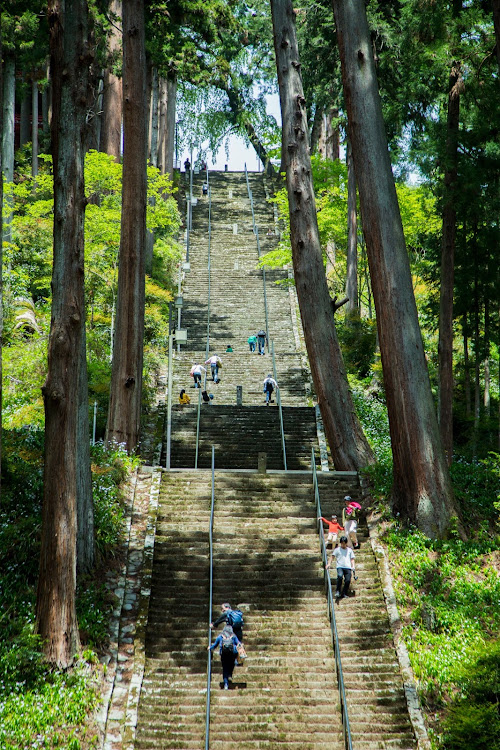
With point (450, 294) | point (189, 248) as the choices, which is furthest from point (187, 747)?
point (189, 248)

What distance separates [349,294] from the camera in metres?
27.9

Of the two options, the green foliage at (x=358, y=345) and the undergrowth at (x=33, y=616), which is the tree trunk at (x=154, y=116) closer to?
the green foliage at (x=358, y=345)

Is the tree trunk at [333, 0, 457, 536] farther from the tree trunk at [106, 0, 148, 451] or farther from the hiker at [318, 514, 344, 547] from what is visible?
the tree trunk at [106, 0, 148, 451]

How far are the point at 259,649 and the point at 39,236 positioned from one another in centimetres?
1963

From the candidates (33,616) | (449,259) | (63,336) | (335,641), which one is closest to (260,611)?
(335,641)

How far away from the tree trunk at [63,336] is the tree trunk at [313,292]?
6195 mm

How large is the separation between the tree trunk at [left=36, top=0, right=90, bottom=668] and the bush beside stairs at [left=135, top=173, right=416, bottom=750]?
1.68 m

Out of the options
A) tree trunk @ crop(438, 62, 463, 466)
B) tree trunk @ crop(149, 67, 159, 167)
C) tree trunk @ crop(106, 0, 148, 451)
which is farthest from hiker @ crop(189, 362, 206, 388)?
tree trunk @ crop(149, 67, 159, 167)

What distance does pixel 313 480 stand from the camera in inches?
570

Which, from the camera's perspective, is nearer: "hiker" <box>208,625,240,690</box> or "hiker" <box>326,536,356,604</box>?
"hiker" <box>208,625,240,690</box>

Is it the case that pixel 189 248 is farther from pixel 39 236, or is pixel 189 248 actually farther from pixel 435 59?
pixel 435 59

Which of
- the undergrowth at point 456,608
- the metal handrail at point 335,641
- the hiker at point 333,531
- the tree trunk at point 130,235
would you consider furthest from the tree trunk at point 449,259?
the tree trunk at point 130,235

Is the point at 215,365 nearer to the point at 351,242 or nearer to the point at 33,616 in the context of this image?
the point at 351,242

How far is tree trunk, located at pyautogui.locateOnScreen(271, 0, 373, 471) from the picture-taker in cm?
1515
